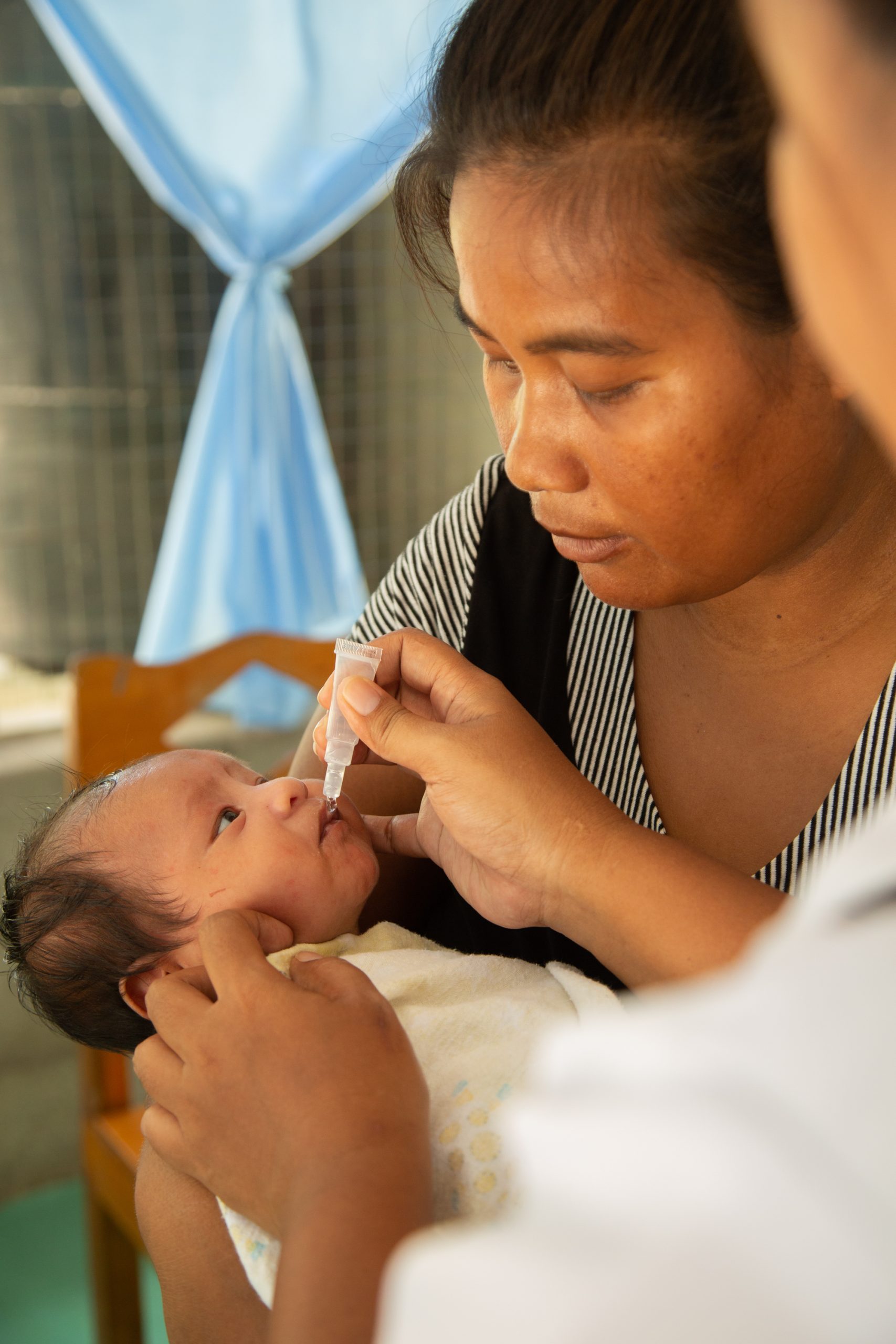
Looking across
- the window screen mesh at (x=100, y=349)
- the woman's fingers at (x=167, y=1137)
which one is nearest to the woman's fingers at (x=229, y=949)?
the woman's fingers at (x=167, y=1137)

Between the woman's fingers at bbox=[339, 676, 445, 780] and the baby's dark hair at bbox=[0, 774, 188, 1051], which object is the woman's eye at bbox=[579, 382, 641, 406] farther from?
the baby's dark hair at bbox=[0, 774, 188, 1051]

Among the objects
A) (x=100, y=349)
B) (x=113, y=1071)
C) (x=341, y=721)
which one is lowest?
(x=113, y=1071)

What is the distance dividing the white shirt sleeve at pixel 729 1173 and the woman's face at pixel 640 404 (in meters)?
0.67

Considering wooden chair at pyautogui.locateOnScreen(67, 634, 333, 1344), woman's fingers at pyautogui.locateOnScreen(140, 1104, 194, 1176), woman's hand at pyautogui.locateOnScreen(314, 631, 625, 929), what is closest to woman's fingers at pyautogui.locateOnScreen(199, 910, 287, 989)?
woman's fingers at pyautogui.locateOnScreen(140, 1104, 194, 1176)

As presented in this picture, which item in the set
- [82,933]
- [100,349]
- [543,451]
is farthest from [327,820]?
[100,349]

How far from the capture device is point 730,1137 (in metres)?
0.40

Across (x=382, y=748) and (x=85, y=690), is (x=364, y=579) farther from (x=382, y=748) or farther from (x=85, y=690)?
(x=382, y=748)

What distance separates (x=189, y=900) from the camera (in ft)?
4.28

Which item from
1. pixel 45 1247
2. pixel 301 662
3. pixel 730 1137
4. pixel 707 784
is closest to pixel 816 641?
pixel 707 784

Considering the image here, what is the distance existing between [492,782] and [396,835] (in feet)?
1.07

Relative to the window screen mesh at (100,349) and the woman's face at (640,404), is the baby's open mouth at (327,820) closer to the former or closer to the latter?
the woman's face at (640,404)

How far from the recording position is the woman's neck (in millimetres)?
1227

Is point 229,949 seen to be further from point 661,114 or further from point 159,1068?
point 661,114

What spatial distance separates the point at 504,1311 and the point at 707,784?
3.05 feet
